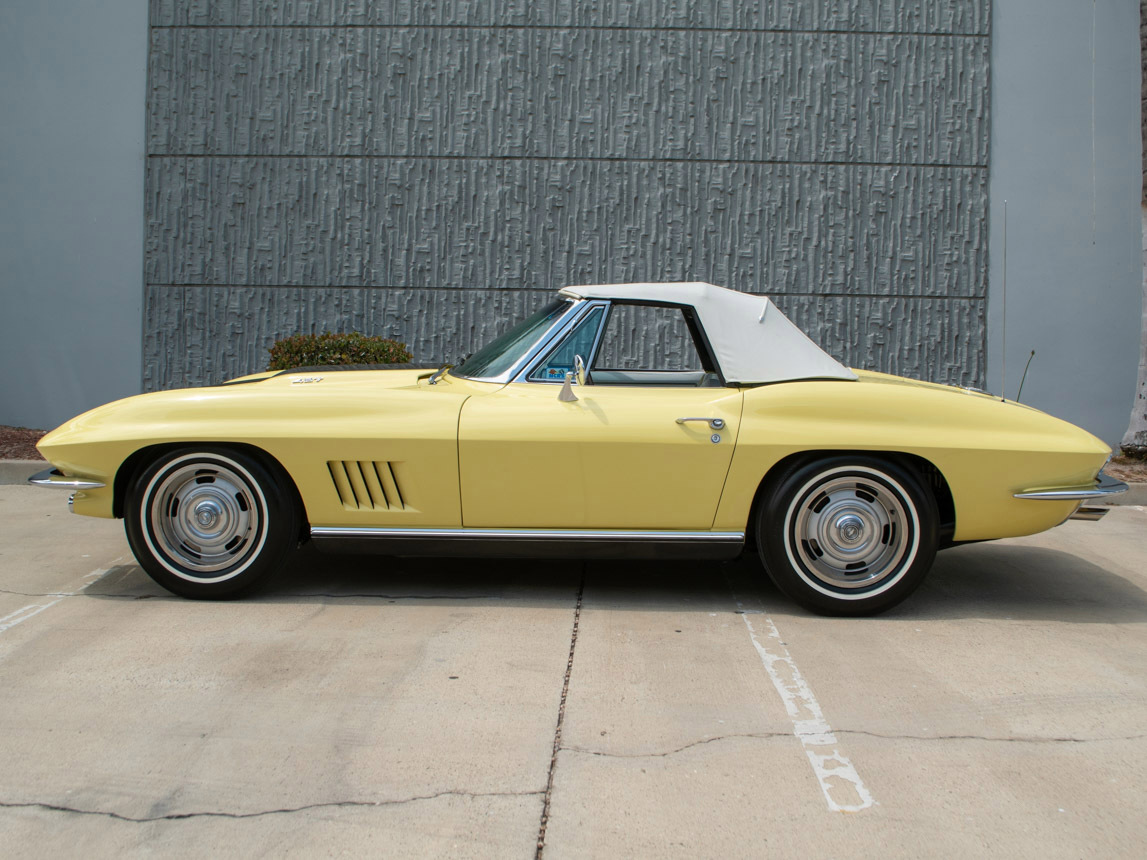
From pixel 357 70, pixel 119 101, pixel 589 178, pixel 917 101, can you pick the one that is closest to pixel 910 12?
pixel 917 101

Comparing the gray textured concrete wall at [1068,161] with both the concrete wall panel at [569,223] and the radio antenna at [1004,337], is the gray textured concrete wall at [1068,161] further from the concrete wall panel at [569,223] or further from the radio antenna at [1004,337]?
the concrete wall panel at [569,223]

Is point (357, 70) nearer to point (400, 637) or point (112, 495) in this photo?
point (112, 495)

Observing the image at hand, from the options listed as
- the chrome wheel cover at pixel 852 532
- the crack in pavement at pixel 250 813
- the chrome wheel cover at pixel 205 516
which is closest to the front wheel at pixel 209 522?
the chrome wheel cover at pixel 205 516

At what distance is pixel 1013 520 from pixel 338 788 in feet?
9.71

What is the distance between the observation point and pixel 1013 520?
13.7 ft

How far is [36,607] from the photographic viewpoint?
4211 mm

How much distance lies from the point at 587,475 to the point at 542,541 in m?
0.34

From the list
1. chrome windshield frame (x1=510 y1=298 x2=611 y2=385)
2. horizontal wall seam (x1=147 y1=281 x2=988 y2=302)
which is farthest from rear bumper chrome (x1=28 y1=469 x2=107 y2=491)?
horizontal wall seam (x1=147 y1=281 x2=988 y2=302)

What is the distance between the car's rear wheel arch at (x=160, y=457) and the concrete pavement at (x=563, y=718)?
44 centimetres

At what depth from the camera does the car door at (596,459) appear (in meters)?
4.14

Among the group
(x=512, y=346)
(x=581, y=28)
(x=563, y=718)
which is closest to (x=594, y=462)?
(x=512, y=346)

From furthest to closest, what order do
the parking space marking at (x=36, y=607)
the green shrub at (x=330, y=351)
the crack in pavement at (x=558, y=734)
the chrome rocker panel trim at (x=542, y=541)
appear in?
the green shrub at (x=330, y=351) → the chrome rocker panel trim at (x=542, y=541) → the parking space marking at (x=36, y=607) → the crack in pavement at (x=558, y=734)

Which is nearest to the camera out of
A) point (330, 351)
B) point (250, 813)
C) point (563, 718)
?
point (250, 813)

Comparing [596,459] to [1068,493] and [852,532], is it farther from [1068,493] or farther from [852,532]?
[1068,493]
